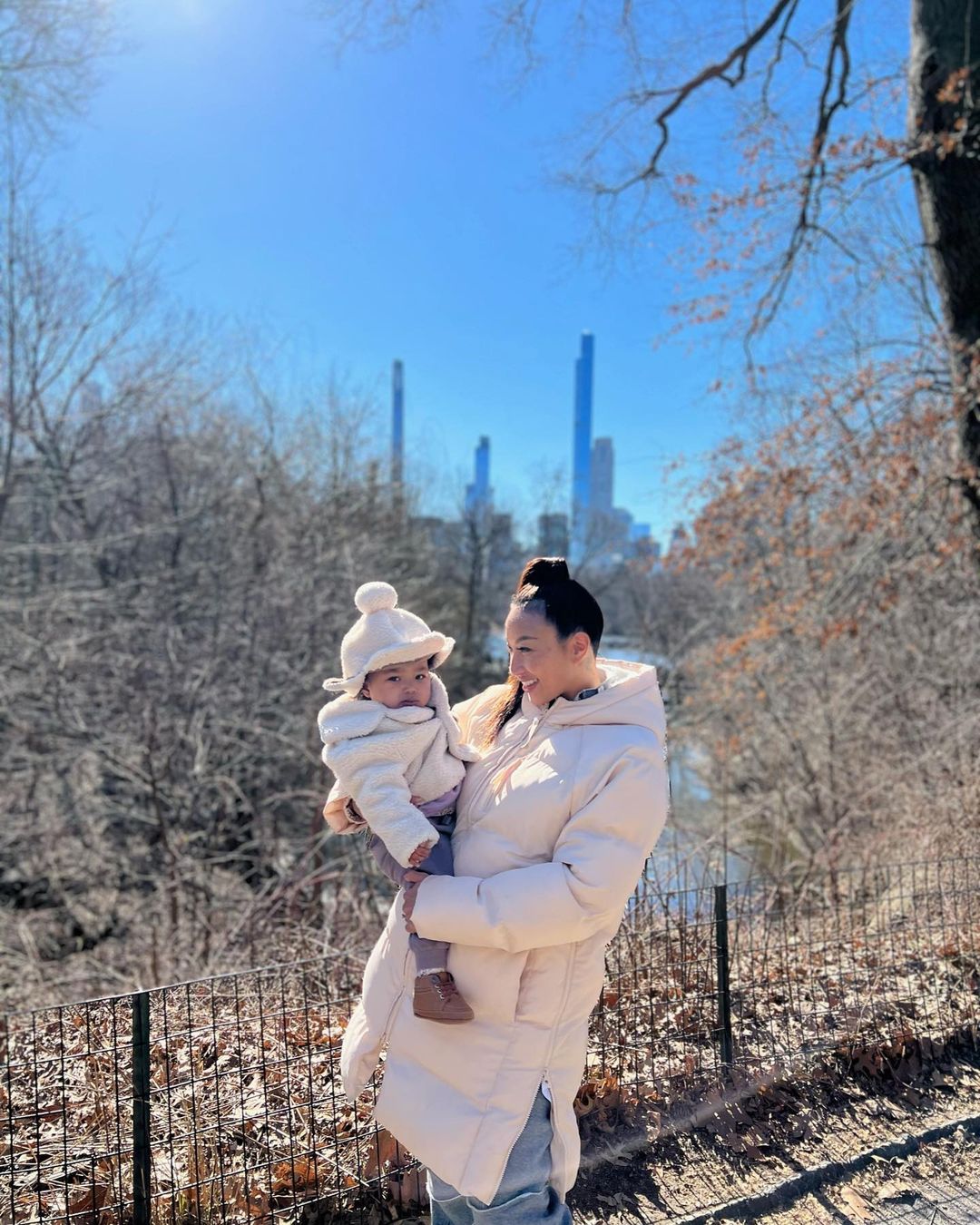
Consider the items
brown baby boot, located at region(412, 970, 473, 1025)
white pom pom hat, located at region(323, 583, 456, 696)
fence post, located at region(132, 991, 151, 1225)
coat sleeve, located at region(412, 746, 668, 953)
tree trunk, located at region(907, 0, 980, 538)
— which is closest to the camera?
coat sleeve, located at region(412, 746, 668, 953)

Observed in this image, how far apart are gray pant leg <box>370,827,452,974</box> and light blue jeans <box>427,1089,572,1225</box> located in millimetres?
337

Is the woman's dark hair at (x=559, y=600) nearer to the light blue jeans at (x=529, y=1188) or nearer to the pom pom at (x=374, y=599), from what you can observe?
the pom pom at (x=374, y=599)

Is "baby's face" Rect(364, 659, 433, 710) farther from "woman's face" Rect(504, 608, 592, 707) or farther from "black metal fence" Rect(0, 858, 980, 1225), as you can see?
"black metal fence" Rect(0, 858, 980, 1225)

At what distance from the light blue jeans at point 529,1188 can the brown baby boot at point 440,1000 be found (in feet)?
0.76

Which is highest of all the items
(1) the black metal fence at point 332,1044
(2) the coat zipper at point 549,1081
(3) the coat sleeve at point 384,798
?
(3) the coat sleeve at point 384,798

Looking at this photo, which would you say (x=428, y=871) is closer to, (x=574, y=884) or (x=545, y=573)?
(x=574, y=884)

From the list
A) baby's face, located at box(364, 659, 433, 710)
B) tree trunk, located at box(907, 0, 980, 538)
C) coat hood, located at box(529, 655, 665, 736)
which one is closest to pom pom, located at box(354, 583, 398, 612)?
baby's face, located at box(364, 659, 433, 710)

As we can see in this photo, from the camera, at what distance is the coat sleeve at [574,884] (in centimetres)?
156

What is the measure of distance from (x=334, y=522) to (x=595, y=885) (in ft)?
47.5

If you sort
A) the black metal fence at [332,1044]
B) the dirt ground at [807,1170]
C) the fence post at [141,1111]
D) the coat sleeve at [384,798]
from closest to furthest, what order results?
the coat sleeve at [384,798] → the fence post at [141,1111] → the black metal fence at [332,1044] → the dirt ground at [807,1170]

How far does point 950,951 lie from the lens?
163 inches

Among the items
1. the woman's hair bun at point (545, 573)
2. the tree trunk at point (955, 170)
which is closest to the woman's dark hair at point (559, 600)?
the woman's hair bun at point (545, 573)

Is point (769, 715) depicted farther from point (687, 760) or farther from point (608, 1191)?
point (608, 1191)

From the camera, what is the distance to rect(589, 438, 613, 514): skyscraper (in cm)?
2577
